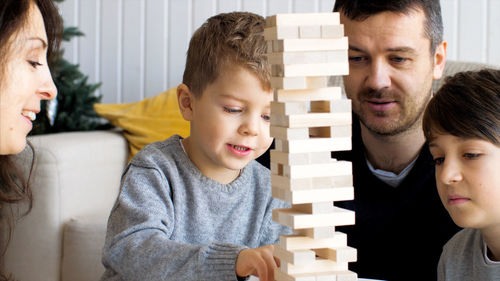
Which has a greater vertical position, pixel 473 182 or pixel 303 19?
pixel 303 19

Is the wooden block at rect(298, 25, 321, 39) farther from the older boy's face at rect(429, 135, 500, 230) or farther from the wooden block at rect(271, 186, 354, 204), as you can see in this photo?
the older boy's face at rect(429, 135, 500, 230)

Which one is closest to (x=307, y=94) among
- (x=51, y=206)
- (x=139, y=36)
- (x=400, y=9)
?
(x=400, y=9)

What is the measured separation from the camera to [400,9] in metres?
1.90

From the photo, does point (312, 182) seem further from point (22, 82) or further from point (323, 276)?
point (22, 82)

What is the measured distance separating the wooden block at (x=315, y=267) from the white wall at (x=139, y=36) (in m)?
2.52

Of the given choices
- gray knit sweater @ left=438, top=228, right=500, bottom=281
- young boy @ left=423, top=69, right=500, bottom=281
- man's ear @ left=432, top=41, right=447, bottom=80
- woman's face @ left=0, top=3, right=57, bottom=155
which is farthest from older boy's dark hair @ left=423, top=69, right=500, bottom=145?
woman's face @ left=0, top=3, right=57, bottom=155

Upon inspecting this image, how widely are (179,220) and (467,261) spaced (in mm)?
679

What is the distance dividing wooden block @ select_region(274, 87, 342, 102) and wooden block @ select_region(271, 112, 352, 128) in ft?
0.08

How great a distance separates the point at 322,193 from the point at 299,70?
0.60 ft

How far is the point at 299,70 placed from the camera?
37.4 inches

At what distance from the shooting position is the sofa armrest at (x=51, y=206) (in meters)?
2.35

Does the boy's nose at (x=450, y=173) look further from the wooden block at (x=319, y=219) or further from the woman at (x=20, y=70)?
the woman at (x=20, y=70)

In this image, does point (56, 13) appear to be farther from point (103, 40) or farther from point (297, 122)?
point (103, 40)

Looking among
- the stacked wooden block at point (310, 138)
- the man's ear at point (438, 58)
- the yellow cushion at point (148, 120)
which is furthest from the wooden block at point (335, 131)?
the yellow cushion at point (148, 120)
